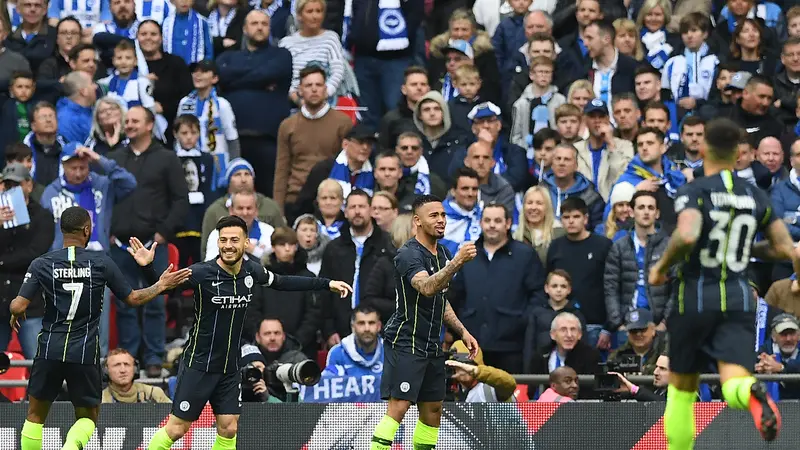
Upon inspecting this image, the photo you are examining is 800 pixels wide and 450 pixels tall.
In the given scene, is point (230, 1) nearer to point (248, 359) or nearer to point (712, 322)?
point (248, 359)

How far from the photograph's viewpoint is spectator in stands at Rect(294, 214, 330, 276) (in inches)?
644

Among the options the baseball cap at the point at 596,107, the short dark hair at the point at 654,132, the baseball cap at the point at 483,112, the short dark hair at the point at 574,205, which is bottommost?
the short dark hair at the point at 574,205

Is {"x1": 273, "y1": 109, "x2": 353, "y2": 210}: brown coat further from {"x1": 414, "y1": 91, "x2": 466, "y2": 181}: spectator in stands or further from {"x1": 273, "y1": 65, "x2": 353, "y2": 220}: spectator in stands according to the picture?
{"x1": 414, "y1": 91, "x2": 466, "y2": 181}: spectator in stands

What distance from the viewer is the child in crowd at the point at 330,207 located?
16656mm

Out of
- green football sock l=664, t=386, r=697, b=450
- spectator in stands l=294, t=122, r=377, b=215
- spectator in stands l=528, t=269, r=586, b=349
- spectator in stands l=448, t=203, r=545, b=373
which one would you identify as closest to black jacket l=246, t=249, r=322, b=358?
spectator in stands l=448, t=203, r=545, b=373

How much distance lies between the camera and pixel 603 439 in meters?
13.6

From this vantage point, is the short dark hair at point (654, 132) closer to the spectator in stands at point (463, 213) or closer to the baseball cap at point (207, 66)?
the spectator in stands at point (463, 213)

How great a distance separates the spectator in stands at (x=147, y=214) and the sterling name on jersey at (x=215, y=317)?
12.5 ft

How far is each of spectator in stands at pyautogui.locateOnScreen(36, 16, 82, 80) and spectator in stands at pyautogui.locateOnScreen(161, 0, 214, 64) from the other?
1.05m

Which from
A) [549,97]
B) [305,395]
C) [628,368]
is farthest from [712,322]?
[549,97]

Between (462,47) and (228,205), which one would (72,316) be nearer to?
(228,205)

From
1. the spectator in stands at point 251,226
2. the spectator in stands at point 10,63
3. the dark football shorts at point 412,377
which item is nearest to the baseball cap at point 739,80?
the spectator in stands at point 251,226

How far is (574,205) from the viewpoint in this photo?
16.1 meters

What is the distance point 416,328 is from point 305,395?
259 centimetres
